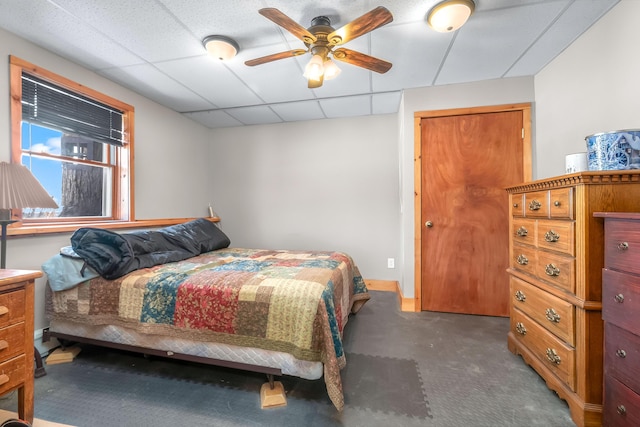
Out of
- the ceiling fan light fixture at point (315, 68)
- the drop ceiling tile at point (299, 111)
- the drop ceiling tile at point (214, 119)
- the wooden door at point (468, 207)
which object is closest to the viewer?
the ceiling fan light fixture at point (315, 68)

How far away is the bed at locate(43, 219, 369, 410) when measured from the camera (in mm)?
1411

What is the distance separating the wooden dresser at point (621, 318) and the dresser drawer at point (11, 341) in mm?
2661

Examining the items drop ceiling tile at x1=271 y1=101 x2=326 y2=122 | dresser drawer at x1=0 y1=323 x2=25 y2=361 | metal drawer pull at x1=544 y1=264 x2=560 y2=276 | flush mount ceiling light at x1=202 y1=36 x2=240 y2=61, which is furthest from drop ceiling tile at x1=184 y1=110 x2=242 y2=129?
metal drawer pull at x1=544 y1=264 x2=560 y2=276

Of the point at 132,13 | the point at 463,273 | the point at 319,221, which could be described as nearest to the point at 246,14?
the point at 132,13

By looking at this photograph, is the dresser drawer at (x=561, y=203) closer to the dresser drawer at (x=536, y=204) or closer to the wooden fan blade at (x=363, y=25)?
the dresser drawer at (x=536, y=204)

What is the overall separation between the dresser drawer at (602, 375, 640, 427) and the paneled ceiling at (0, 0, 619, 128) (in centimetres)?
215

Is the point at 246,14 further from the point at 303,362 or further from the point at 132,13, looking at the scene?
the point at 303,362

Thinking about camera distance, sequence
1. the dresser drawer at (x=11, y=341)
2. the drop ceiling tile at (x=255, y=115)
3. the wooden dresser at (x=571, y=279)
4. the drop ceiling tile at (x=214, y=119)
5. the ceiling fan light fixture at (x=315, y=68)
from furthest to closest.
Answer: the drop ceiling tile at (x=214, y=119) → the drop ceiling tile at (x=255, y=115) → the ceiling fan light fixture at (x=315, y=68) → the wooden dresser at (x=571, y=279) → the dresser drawer at (x=11, y=341)

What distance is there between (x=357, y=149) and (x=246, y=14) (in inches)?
86.0

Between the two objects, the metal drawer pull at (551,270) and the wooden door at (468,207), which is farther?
the wooden door at (468,207)

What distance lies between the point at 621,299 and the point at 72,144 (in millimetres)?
3834

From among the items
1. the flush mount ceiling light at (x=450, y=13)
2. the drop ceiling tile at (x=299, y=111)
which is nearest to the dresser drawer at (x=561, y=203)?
the flush mount ceiling light at (x=450, y=13)

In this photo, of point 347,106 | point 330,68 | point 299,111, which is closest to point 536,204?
point 330,68

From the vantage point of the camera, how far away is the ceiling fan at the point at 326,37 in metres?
1.43
